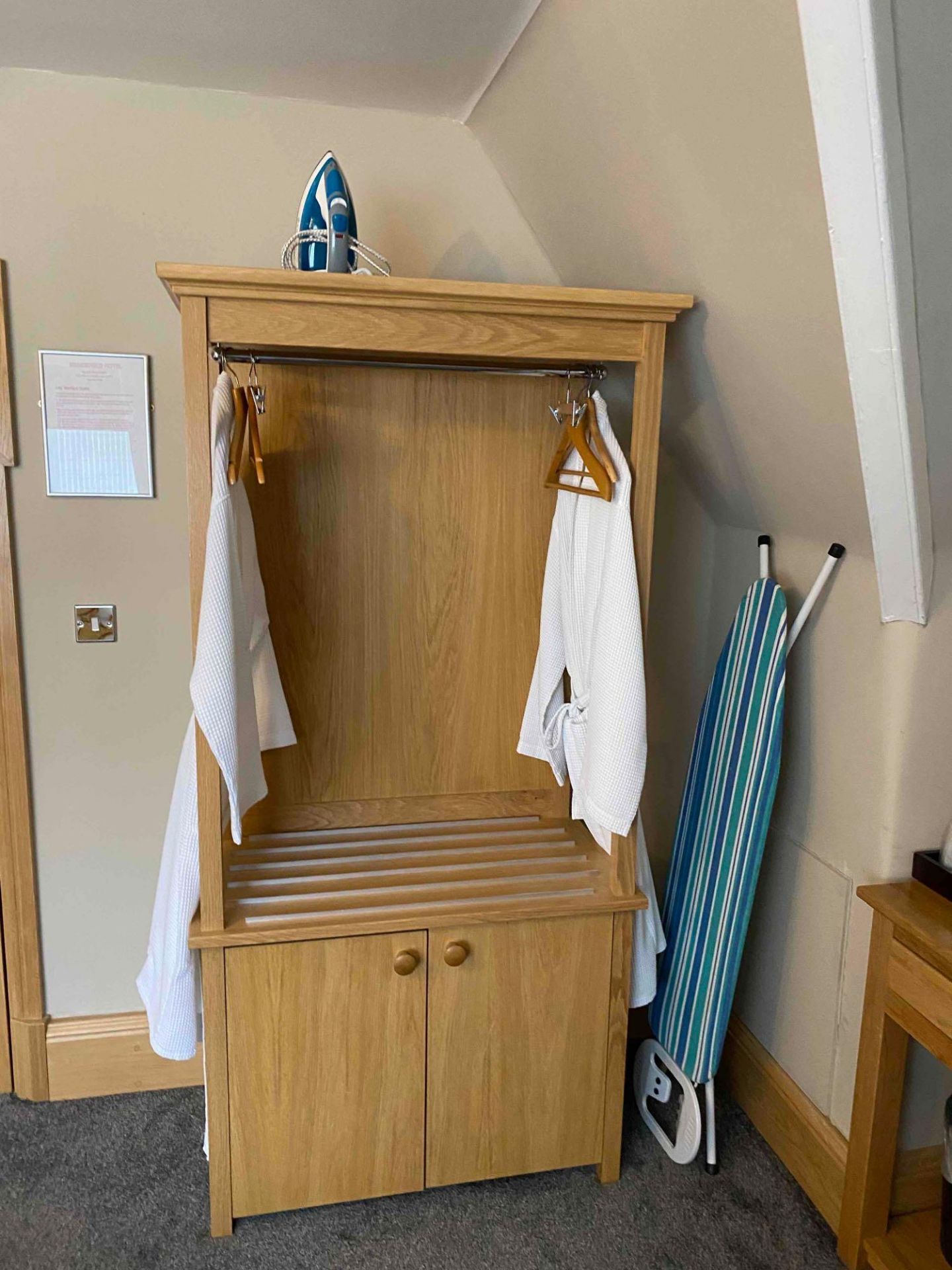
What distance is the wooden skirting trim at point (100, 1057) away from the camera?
→ 2.16 meters

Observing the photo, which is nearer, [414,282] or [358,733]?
[414,282]

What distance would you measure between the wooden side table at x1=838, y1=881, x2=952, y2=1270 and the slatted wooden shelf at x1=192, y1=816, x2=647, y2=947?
46cm

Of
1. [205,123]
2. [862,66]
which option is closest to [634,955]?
[862,66]

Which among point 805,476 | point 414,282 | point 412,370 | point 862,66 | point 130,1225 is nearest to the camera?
point 862,66

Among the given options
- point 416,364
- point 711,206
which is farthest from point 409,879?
point 711,206

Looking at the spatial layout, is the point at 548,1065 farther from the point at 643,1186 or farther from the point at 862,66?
the point at 862,66

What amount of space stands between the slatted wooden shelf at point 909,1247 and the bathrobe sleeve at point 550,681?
105cm

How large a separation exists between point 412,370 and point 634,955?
136 cm

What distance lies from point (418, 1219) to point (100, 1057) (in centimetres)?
88

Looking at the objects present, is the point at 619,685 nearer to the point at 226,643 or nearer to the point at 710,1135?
the point at 226,643

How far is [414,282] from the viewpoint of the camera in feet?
4.91

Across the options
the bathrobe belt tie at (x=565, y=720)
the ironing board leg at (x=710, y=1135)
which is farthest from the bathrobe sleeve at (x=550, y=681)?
the ironing board leg at (x=710, y=1135)

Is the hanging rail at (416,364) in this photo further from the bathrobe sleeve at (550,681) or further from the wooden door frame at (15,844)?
the wooden door frame at (15,844)

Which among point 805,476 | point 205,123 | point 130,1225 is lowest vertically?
point 130,1225
